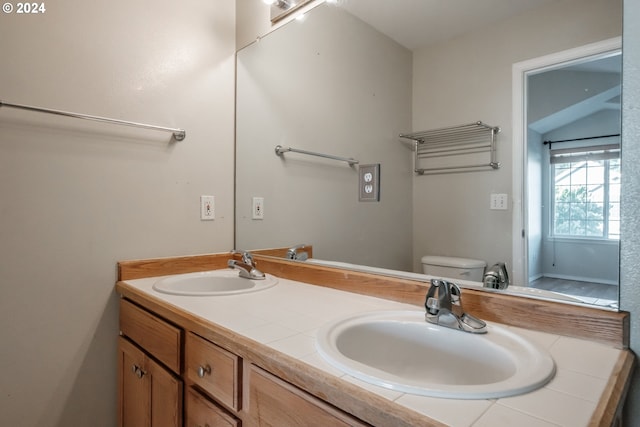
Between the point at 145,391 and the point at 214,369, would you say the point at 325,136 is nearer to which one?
the point at 214,369

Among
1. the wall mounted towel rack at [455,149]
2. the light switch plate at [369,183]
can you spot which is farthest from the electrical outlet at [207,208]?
the wall mounted towel rack at [455,149]

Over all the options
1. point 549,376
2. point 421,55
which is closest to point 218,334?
point 549,376

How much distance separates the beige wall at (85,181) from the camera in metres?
1.18

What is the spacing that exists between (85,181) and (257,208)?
0.75 meters

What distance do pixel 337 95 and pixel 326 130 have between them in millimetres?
163

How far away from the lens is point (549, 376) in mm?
585

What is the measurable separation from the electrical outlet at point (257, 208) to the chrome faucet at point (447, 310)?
42.8 inches

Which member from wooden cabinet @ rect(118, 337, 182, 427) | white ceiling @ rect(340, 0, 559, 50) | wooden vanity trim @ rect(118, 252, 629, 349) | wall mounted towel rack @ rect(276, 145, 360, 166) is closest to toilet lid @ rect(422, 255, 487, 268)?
wooden vanity trim @ rect(118, 252, 629, 349)

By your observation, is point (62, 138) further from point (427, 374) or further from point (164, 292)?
point (427, 374)

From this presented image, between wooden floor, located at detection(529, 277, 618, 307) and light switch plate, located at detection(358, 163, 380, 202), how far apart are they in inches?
25.0

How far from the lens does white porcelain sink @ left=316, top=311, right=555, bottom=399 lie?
1.83 feet

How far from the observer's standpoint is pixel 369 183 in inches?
54.0

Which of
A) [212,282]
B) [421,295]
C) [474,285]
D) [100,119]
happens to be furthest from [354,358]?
[100,119]

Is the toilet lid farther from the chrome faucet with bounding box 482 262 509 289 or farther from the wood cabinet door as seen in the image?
the wood cabinet door
